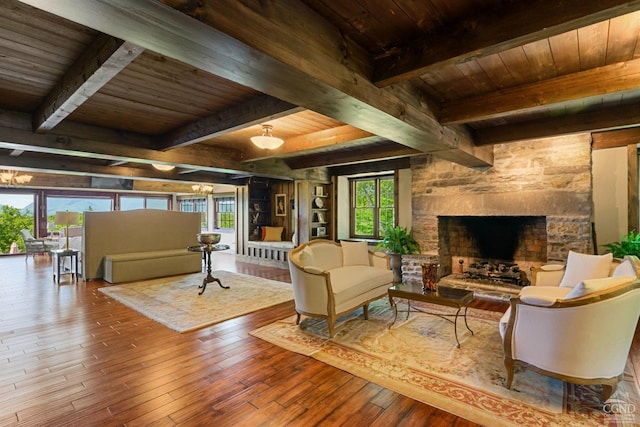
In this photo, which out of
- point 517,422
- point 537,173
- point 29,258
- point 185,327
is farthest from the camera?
point 29,258

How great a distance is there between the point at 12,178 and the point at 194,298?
7.42 metres

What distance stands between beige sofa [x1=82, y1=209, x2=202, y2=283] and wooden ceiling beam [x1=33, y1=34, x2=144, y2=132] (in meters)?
3.56

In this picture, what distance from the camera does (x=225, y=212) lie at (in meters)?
10.8

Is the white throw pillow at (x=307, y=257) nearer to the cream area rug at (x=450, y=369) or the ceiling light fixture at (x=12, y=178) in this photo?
the cream area rug at (x=450, y=369)

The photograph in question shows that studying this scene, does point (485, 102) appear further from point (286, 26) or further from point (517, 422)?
point (517, 422)

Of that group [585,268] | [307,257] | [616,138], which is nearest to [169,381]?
[307,257]

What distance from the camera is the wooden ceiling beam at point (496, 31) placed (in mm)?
1435

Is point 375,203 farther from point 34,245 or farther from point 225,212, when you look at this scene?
point 34,245

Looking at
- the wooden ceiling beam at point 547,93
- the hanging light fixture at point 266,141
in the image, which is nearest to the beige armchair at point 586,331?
the wooden ceiling beam at point 547,93

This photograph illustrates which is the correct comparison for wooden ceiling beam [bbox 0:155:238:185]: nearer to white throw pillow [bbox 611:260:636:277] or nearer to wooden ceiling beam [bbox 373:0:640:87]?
wooden ceiling beam [bbox 373:0:640:87]

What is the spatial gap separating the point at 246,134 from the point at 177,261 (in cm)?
351

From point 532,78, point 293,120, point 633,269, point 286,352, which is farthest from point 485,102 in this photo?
point 286,352

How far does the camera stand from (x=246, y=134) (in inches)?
178

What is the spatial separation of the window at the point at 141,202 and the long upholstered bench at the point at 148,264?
6.65m
